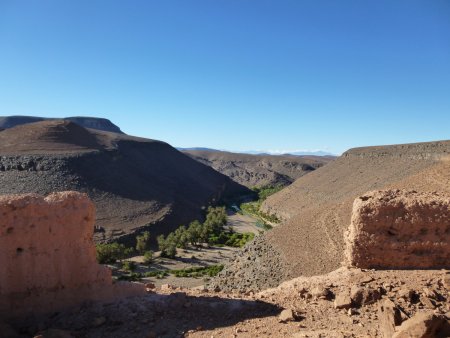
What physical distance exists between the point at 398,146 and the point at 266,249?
35737 mm

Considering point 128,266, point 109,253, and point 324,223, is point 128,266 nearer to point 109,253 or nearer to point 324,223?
point 109,253

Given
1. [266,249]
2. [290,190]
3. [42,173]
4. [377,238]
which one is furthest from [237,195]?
[377,238]

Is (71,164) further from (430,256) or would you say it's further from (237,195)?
(430,256)

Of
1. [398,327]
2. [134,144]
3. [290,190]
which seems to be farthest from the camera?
[134,144]

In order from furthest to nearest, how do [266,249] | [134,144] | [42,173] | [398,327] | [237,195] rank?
1. [237,195]
2. [134,144]
3. [42,173]
4. [266,249]
5. [398,327]

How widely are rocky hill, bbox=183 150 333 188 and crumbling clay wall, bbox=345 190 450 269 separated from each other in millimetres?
90458

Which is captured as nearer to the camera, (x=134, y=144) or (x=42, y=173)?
(x=42, y=173)

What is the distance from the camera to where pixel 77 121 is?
143875 millimetres

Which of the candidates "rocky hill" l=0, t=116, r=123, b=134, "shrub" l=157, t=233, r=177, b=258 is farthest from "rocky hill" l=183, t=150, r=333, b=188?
"shrub" l=157, t=233, r=177, b=258

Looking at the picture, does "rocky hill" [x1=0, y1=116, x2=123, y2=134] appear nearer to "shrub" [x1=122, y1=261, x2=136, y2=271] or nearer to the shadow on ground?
"shrub" [x1=122, y1=261, x2=136, y2=271]

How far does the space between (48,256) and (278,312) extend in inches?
251

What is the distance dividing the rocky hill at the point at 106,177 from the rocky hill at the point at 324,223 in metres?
18.1

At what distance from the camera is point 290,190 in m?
65.6

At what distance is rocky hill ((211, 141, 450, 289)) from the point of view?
23875 mm
